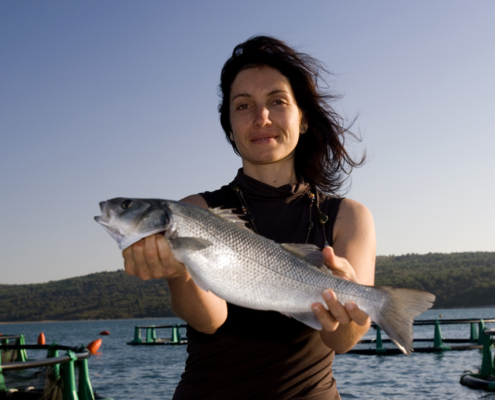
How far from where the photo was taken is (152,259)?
302cm

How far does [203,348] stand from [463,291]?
5400 inches

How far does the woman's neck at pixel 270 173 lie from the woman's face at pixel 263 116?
5 cm

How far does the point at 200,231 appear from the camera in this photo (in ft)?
10.2

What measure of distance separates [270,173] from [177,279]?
120 cm

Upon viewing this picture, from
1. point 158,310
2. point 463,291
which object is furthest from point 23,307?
point 463,291

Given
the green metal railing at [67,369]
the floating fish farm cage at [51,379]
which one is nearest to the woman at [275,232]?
the green metal railing at [67,369]

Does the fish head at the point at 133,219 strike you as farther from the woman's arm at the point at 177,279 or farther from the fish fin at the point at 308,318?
the fish fin at the point at 308,318

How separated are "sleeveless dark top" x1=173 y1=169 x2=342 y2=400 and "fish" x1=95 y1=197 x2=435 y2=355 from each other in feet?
0.90

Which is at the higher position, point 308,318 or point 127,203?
point 127,203

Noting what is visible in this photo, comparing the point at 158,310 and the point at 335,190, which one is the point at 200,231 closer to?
the point at 335,190

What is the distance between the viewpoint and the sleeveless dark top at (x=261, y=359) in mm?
2980

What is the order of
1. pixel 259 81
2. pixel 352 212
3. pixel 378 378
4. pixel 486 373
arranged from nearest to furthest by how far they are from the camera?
pixel 352 212, pixel 259 81, pixel 486 373, pixel 378 378

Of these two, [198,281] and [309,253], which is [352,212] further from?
[198,281]

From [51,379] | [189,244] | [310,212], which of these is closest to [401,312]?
[310,212]
